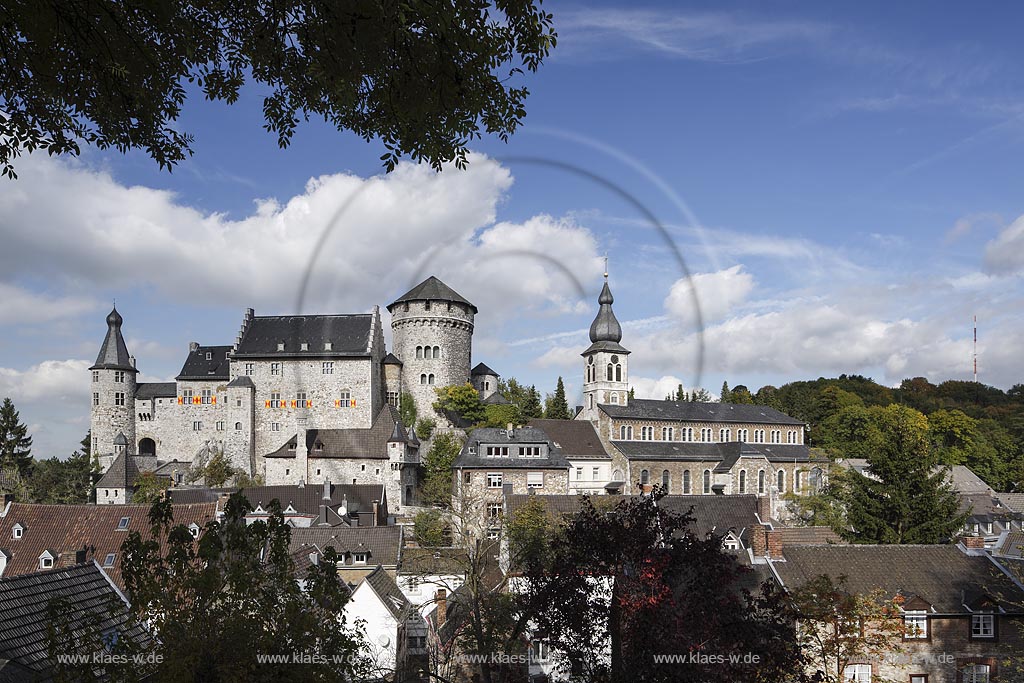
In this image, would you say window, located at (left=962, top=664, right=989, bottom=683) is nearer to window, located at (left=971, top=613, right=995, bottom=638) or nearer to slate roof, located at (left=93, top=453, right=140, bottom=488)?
window, located at (left=971, top=613, right=995, bottom=638)

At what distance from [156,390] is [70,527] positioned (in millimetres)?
42281

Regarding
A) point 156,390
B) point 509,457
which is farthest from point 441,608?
point 156,390

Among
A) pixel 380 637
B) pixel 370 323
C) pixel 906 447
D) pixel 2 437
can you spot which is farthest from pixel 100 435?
pixel 906 447

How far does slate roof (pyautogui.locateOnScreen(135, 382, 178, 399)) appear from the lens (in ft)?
253

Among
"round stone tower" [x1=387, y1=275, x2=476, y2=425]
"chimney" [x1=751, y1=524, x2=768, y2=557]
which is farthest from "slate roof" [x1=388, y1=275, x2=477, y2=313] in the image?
"chimney" [x1=751, y1=524, x2=768, y2=557]

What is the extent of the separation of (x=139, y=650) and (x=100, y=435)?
76.2 m

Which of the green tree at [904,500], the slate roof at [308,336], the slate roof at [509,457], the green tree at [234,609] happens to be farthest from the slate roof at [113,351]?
the green tree at [234,609]

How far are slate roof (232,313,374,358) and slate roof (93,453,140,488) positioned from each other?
1279 cm

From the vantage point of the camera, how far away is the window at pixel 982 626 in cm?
2536

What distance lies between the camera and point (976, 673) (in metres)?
25.1

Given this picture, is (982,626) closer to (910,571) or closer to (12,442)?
(910,571)

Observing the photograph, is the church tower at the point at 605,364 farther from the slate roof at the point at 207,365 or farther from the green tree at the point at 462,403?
the slate roof at the point at 207,365

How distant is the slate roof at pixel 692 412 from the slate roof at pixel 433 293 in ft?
54.5

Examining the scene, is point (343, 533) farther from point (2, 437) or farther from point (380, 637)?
point (2, 437)
